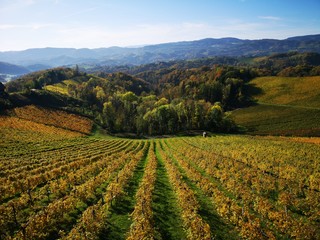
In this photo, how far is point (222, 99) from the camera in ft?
539

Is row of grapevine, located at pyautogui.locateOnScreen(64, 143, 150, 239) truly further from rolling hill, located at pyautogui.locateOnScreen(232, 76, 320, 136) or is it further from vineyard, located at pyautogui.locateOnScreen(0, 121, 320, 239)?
rolling hill, located at pyautogui.locateOnScreen(232, 76, 320, 136)

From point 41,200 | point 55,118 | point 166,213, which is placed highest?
point 41,200

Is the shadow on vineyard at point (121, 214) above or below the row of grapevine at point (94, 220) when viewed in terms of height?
below

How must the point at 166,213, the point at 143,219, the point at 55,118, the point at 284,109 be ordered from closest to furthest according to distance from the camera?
the point at 143,219 → the point at 166,213 → the point at 55,118 → the point at 284,109

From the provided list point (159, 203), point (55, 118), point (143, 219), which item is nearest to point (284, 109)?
point (55, 118)

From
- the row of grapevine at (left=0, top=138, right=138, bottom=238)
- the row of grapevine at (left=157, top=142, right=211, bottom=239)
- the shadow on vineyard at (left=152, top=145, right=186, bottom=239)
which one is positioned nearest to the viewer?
the row of grapevine at (left=157, top=142, right=211, bottom=239)

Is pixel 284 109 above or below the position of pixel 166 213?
below

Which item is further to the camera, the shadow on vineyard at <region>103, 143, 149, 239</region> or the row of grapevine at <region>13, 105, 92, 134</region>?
the row of grapevine at <region>13, 105, 92, 134</region>

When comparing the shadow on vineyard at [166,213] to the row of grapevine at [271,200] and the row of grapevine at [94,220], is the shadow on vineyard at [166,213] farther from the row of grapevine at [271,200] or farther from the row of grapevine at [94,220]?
the row of grapevine at [271,200]

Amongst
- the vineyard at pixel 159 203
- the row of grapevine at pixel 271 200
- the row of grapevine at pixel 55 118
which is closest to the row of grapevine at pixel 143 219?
the vineyard at pixel 159 203

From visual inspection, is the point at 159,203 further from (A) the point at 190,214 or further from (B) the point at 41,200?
(B) the point at 41,200

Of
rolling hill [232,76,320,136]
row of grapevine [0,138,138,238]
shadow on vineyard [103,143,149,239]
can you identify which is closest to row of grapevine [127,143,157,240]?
shadow on vineyard [103,143,149,239]

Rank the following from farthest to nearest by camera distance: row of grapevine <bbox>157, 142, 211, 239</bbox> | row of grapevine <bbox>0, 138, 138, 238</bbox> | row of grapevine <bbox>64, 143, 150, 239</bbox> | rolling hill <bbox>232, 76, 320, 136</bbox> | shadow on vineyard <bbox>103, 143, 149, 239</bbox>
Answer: rolling hill <bbox>232, 76, 320, 136</bbox> → shadow on vineyard <bbox>103, 143, 149, 239</bbox> → row of grapevine <bbox>0, 138, 138, 238</bbox> → row of grapevine <bbox>157, 142, 211, 239</bbox> → row of grapevine <bbox>64, 143, 150, 239</bbox>

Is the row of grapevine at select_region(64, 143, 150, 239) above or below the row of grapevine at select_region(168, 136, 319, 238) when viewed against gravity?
above
